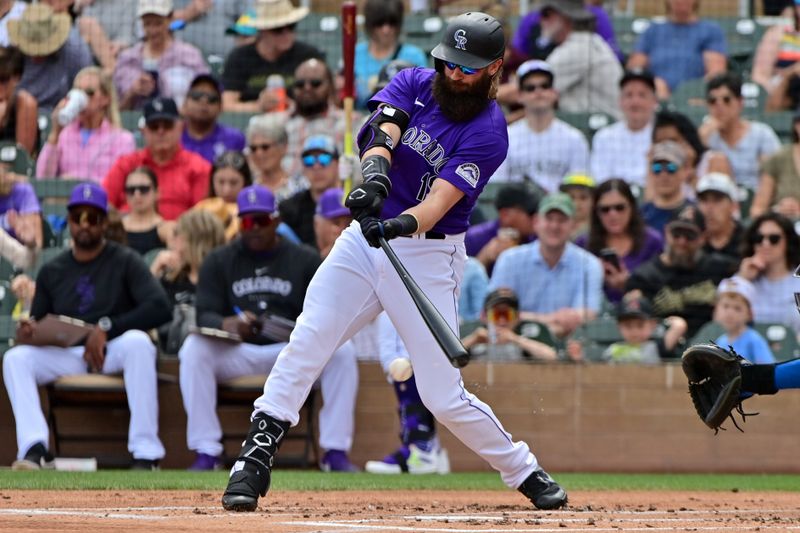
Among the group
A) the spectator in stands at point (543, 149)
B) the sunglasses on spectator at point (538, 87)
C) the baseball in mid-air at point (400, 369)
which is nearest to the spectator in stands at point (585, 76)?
the sunglasses on spectator at point (538, 87)

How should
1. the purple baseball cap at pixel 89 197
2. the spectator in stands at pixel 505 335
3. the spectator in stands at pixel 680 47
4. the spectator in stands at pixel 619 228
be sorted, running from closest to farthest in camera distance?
the purple baseball cap at pixel 89 197, the spectator in stands at pixel 505 335, the spectator in stands at pixel 619 228, the spectator in stands at pixel 680 47

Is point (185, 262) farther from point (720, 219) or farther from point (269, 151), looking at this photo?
point (720, 219)

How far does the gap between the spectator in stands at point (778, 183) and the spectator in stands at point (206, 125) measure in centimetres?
417

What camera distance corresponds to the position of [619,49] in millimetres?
13039

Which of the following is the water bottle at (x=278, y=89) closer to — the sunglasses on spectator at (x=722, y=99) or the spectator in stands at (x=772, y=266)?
the sunglasses on spectator at (x=722, y=99)

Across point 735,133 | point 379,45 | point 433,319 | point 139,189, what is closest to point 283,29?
point 379,45

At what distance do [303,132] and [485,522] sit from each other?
6.51 m

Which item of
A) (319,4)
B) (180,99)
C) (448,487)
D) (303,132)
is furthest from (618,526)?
(319,4)

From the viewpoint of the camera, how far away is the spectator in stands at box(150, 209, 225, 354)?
986cm

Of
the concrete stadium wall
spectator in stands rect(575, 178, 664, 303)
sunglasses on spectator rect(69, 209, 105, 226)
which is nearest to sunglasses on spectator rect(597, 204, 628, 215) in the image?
spectator in stands rect(575, 178, 664, 303)

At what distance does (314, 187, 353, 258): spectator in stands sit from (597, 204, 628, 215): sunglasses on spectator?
6.20 feet

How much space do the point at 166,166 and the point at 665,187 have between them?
388 centimetres

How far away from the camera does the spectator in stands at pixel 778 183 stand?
35.4 ft

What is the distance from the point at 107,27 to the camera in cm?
1190
